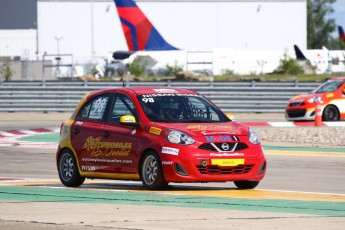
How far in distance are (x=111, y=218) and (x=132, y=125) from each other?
3.66 m

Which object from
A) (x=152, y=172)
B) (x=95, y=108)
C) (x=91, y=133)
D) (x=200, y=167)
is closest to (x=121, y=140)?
(x=91, y=133)

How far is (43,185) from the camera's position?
49.9ft

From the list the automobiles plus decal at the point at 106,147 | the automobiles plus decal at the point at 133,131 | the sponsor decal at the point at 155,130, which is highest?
the sponsor decal at the point at 155,130

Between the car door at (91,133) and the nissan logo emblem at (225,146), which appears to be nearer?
the nissan logo emblem at (225,146)

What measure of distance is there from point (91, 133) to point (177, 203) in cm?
305

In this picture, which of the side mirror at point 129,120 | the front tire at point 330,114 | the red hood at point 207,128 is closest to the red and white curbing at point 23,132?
the front tire at point 330,114

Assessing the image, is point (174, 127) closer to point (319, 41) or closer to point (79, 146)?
point (79, 146)

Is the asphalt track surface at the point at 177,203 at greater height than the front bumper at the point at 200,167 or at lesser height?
lesser

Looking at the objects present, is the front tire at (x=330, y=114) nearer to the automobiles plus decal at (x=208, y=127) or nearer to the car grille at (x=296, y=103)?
the car grille at (x=296, y=103)

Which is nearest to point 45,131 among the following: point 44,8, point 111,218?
point 111,218

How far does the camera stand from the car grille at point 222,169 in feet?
44.4

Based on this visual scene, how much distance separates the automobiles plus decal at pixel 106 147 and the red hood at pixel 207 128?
64cm

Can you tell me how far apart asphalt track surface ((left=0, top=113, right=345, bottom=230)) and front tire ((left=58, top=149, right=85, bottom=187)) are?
14cm

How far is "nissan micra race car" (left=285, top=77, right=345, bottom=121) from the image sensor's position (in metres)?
31.5
